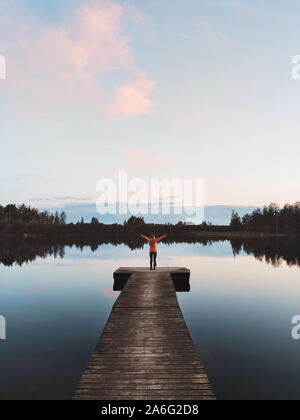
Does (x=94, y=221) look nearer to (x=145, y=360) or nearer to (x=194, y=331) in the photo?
(x=194, y=331)

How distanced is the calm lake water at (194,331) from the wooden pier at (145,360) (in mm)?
1685

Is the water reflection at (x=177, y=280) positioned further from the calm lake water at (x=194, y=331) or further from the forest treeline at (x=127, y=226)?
the forest treeline at (x=127, y=226)

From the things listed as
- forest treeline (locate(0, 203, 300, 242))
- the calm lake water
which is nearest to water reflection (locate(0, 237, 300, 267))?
the calm lake water

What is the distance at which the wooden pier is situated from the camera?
634 centimetres

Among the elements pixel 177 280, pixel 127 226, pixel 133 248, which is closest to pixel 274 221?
pixel 127 226

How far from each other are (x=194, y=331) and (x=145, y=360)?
254 inches

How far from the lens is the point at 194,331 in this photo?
13555 mm

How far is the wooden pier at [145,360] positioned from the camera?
249 inches

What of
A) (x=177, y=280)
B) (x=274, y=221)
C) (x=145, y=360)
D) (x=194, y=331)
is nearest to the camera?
(x=145, y=360)

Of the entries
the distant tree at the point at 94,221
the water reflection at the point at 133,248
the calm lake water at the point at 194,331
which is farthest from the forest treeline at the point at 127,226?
the calm lake water at the point at 194,331

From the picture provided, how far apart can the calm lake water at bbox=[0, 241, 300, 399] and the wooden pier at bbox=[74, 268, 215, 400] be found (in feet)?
5.53
